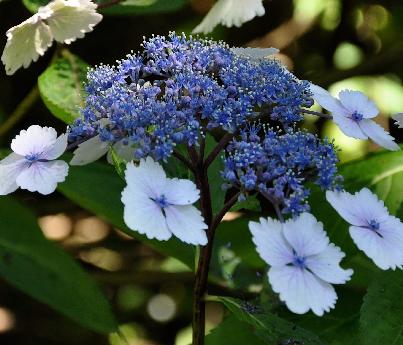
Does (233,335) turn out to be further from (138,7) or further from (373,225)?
(138,7)

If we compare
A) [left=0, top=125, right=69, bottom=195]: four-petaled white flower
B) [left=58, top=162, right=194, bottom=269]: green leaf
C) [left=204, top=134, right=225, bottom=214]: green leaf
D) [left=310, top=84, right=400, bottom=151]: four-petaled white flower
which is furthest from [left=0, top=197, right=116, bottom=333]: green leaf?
[left=310, top=84, right=400, bottom=151]: four-petaled white flower

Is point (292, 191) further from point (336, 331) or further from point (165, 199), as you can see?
point (336, 331)

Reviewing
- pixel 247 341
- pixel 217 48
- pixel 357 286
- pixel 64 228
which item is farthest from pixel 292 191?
pixel 64 228

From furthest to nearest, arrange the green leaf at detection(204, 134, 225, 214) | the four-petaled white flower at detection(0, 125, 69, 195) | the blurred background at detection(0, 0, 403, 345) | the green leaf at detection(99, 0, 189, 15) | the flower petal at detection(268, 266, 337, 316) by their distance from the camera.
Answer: the blurred background at detection(0, 0, 403, 345) → the green leaf at detection(99, 0, 189, 15) → the green leaf at detection(204, 134, 225, 214) → the four-petaled white flower at detection(0, 125, 69, 195) → the flower petal at detection(268, 266, 337, 316)

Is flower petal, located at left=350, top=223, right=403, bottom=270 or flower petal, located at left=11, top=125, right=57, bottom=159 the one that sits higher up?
flower petal, located at left=11, top=125, right=57, bottom=159

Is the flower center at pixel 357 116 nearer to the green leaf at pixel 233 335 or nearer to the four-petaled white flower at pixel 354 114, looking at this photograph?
the four-petaled white flower at pixel 354 114

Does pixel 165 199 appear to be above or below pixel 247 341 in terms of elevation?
above

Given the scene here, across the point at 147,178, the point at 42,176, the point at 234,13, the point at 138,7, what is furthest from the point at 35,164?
the point at 138,7

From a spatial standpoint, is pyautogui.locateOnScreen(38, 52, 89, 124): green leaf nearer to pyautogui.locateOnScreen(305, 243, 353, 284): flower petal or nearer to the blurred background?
the blurred background
